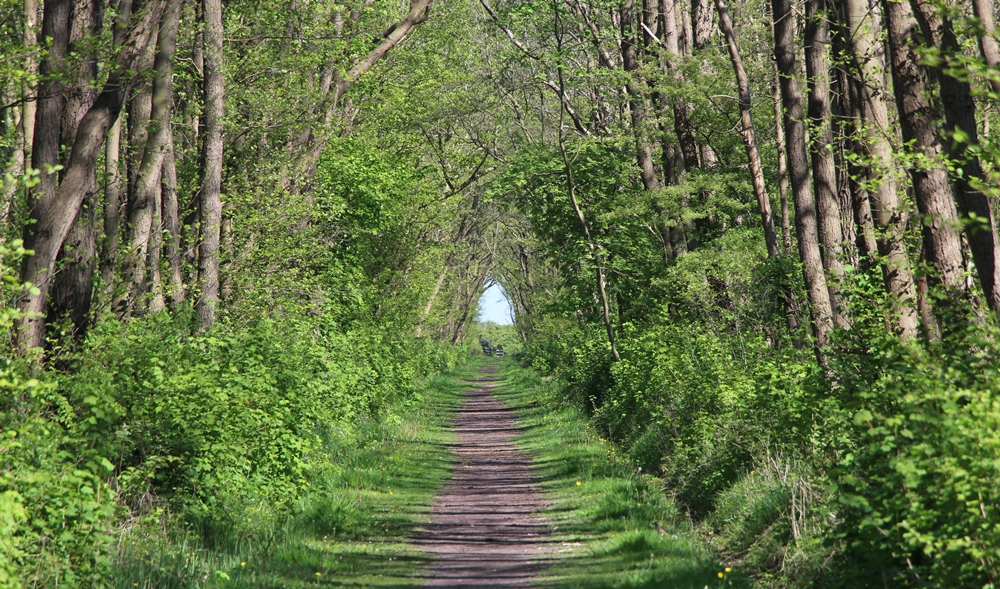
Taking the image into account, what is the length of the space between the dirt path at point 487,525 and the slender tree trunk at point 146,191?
502 centimetres

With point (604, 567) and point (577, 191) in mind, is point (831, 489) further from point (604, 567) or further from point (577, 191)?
point (577, 191)

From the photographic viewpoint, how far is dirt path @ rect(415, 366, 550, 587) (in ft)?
29.6

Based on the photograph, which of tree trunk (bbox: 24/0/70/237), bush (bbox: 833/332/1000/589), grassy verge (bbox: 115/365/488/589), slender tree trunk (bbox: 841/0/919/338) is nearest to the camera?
bush (bbox: 833/332/1000/589)

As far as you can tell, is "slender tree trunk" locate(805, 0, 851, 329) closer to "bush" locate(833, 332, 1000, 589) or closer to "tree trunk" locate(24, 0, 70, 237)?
"bush" locate(833, 332, 1000, 589)

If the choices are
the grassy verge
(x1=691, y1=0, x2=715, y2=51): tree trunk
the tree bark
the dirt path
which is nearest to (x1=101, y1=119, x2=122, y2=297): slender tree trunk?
the tree bark

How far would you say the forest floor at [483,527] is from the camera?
8.62 metres

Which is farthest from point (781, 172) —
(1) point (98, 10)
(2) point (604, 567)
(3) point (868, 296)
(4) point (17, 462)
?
(4) point (17, 462)

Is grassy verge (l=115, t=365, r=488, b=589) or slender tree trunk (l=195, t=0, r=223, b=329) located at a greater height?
slender tree trunk (l=195, t=0, r=223, b=329)

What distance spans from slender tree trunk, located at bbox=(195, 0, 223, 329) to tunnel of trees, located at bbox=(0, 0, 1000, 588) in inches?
2.0

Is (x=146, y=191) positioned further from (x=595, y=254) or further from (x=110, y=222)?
(x=595, y=254)

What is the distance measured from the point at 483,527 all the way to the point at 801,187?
6303mm

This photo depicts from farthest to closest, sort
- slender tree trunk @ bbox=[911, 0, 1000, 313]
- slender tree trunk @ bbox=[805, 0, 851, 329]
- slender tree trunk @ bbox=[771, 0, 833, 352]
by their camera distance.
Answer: slender tree trunk @ bbox=[771, 0, 833, 352] < slender tree trunk @ bbox=[805, 0, 851, 329] < slender tree trunk @ bbox=[911, 0, 1000, 313]

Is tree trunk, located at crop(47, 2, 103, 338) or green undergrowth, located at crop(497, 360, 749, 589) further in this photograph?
tree trunk, located at crop(47, 2, 103, 338)

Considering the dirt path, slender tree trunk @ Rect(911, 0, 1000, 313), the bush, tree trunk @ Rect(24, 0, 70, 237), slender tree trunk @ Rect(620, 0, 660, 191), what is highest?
slender tree trunk @ Rect(620, 0, 660, 191)
